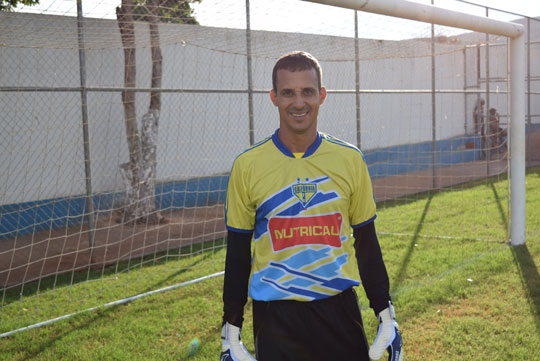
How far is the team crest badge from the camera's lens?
2.17 m

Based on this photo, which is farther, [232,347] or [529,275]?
[529,275]

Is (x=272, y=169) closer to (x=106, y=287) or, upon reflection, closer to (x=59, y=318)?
(x=59, y=318)

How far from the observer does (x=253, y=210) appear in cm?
224

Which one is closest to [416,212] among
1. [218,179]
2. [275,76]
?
[218,179]

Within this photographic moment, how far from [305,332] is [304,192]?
547mm

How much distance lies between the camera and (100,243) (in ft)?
26.6

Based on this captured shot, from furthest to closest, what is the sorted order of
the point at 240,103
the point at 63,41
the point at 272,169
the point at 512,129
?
the point at 240,103
the point at 512,129
the point at 63,41
the point at 272,169

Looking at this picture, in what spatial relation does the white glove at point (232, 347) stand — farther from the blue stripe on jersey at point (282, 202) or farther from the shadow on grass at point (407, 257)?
the shadow on grass at point (407, 257)

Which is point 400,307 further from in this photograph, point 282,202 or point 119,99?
point 119,99

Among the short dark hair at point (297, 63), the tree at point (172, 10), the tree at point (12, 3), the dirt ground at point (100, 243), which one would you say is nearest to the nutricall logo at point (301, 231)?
the short dark hair at point (297, 63)

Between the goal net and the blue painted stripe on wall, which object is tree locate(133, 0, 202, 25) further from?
the blue painted stripe on wall

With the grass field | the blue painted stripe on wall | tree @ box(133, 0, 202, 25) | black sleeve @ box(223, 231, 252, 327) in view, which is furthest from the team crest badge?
the blue painted stripe on wall

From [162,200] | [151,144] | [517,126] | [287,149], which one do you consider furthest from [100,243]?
[287,149]

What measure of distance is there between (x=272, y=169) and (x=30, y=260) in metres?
5.91
